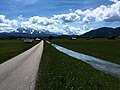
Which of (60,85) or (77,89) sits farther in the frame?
(60,85)

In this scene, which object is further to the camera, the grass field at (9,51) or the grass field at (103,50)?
the grass field at (9,51)

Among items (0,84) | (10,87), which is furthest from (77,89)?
(0,84)

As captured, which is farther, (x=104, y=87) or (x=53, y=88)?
(x=104, y=87)

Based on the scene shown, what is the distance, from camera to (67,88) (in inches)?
515

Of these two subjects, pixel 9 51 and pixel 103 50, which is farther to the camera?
pixel 103 50

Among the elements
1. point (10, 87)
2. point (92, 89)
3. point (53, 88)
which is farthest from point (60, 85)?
point (10, 87)

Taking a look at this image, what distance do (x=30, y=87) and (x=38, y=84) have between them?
3.08 feet

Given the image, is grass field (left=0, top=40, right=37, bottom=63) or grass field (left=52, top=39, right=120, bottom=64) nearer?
grass field (left=52, top=39, right=120, bottom=64)

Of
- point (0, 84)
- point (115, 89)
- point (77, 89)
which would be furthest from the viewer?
point (0, 84)

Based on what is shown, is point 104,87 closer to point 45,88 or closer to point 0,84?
point 45,88

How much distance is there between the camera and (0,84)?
14.6 meters

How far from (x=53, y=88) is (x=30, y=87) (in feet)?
4.95

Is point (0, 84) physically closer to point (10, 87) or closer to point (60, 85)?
point (10, 87)

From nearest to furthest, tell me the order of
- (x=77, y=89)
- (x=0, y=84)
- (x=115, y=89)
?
(x=77, y=89) < (x=115, y=89) < (x=0, y=84)
